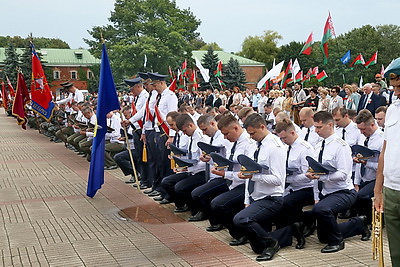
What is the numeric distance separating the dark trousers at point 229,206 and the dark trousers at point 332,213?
1075 millimetres

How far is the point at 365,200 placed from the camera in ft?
23.9

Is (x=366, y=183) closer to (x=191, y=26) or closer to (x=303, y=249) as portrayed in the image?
(x=303, y=249)

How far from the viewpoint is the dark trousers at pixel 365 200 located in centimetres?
727

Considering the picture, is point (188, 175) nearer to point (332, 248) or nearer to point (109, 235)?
point (109, 235)

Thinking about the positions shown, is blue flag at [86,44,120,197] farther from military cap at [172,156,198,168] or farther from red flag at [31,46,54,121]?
red flag at [31,46,54,121]

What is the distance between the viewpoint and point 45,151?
18.4 meters

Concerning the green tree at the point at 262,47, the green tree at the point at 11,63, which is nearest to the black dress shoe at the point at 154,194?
the green tree at the point at 11,63

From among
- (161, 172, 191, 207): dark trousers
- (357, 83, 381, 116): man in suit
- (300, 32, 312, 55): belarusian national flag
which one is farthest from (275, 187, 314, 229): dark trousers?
(300, 32, 312, 55): belarusian national flag

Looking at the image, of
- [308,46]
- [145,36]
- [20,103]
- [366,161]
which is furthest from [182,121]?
[145,36]

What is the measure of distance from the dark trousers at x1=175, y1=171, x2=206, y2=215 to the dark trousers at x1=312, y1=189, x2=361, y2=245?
7.56 ft

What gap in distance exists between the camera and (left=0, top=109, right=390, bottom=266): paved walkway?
6258 millimetres

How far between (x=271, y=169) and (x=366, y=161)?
2.00 meters

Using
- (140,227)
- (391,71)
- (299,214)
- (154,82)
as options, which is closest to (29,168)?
(154,82)

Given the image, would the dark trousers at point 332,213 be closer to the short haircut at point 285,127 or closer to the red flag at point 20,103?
the short haircut at point 285,127
